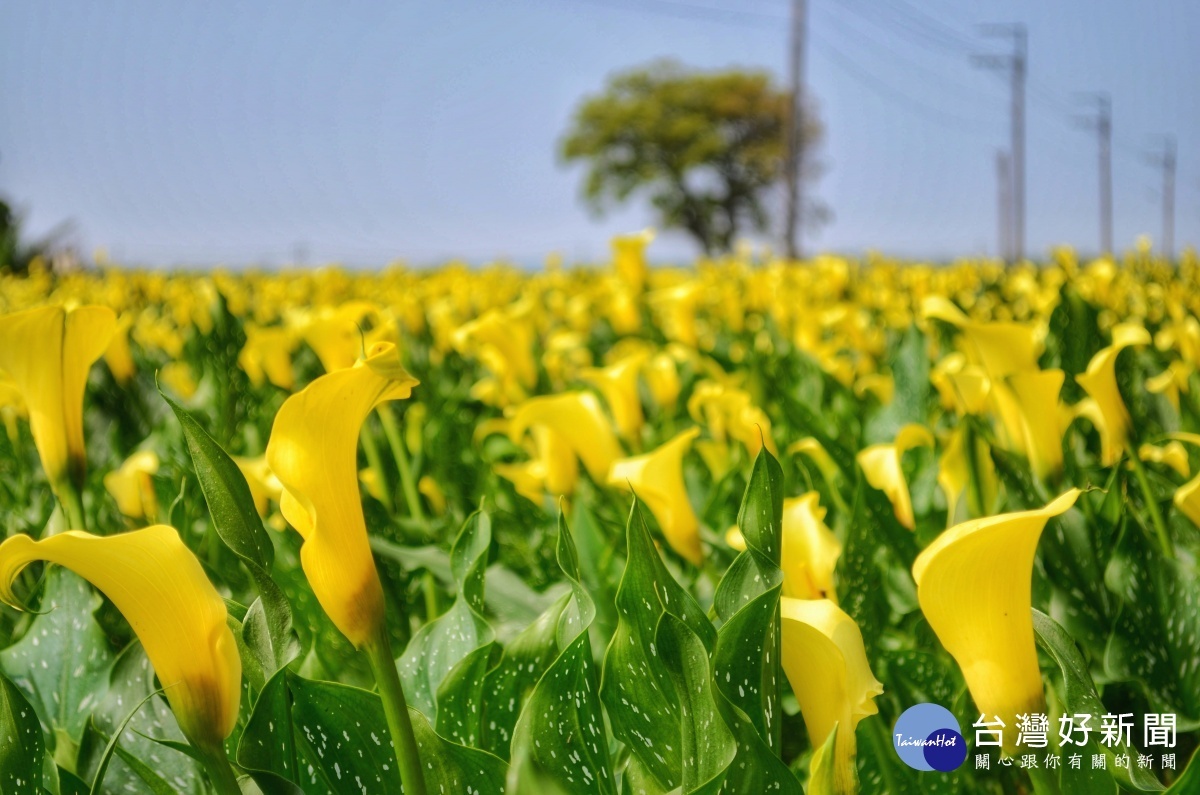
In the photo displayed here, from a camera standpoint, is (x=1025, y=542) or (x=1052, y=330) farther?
(x=1052, y=330)

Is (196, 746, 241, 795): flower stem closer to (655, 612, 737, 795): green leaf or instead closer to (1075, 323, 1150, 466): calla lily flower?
(655, 612, 737, 795): green leaf

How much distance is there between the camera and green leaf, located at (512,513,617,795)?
2.20 ft

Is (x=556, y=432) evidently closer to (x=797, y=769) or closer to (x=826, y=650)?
(x=797, y=769)

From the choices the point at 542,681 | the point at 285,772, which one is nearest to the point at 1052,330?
the point at 542,681

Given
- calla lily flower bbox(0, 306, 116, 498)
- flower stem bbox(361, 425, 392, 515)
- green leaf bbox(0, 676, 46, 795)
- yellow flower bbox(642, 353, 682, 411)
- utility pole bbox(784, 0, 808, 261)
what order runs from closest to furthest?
green leaf bbox(0, 676, 46, 795), calla lily flower bbox(0, 306, 116, 498), flower stem bbox(361, 425, 392, 515), yellow flower bbox(642, 353, 682, 411), utility pole bbox(784, 0, 808, 261)

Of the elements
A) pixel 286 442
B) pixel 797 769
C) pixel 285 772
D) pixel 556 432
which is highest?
pixel 286 442

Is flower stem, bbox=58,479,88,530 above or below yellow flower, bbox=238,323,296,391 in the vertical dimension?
below

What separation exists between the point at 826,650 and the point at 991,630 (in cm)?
10

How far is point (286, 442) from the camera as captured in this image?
581 millimetres

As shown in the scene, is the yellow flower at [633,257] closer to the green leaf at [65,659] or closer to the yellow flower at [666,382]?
the yellow flower at [666,382]

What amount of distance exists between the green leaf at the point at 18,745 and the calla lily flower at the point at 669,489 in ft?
1.72

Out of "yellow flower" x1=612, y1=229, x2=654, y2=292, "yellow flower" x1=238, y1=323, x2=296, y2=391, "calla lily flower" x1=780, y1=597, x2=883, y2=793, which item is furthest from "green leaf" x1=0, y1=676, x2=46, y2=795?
"yellow flower" x1=612, y1=229, x2=654, y2=292

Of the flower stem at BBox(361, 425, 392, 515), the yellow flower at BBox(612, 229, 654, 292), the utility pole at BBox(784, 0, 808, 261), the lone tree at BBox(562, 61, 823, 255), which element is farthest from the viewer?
the lone tree at BBox(562, 61, 823, 255)

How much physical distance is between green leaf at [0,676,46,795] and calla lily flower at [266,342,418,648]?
0.23 m
